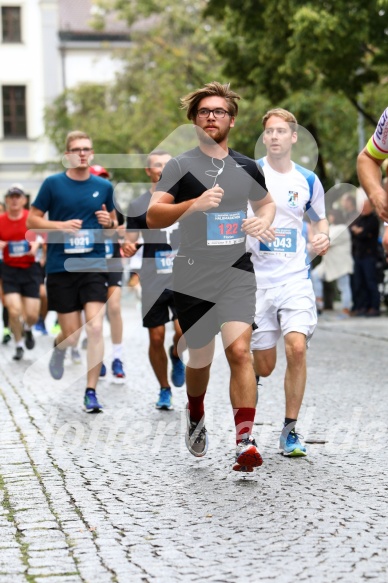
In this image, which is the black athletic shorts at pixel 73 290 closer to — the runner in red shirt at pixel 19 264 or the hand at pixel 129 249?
the hand at pixel 129 249

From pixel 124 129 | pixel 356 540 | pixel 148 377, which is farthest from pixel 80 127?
pixel 356 540

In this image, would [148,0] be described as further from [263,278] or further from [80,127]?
[263,278]

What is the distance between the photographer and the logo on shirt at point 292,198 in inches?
296

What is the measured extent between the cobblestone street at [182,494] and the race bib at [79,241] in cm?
121

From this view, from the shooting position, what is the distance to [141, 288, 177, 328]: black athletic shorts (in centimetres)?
968

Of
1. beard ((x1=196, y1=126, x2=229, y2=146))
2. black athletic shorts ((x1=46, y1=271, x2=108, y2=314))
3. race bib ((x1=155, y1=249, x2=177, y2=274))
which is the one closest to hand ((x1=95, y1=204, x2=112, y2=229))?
black athletic shorts ((x1=46, y1=271, x2=108, y2=314))

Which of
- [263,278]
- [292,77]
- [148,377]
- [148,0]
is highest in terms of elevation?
[148,0]

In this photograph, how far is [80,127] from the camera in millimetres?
37125

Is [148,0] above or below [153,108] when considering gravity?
above

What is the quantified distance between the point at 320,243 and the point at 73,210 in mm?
2701

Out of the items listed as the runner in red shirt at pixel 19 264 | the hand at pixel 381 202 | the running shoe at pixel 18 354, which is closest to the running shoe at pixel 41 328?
the runner in red shirt at pixel 19 264

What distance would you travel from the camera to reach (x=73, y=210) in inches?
376

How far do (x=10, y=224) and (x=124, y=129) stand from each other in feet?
66.2

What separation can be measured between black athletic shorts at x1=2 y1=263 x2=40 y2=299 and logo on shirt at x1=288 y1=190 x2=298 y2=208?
25.7 ft
